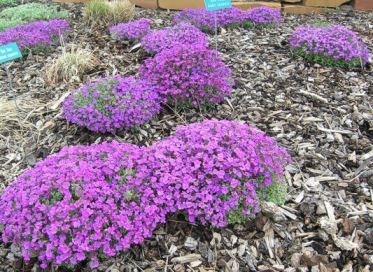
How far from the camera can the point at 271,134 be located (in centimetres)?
429

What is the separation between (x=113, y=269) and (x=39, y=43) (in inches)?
156

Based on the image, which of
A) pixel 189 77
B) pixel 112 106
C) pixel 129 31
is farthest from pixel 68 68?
pixel 189 77

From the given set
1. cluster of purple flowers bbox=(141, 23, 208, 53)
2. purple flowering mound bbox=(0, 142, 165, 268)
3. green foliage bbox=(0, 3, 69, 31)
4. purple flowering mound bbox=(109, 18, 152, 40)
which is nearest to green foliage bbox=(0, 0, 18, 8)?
green foliage bbox=(0, 3, 69, 31)

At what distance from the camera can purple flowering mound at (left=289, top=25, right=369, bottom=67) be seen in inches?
212

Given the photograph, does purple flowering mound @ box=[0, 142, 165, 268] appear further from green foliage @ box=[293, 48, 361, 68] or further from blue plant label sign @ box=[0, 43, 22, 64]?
green foliage @ box=[293, 48, 361, 68]

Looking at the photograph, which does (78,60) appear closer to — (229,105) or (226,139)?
(229,105)

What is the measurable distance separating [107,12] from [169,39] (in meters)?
1.70

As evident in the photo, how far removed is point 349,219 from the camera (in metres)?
3.33

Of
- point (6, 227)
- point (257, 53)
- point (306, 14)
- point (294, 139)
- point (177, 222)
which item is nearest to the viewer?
point (6, 227)

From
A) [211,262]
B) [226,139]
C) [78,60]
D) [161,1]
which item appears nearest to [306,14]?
[161,1]

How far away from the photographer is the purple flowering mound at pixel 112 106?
407 cm

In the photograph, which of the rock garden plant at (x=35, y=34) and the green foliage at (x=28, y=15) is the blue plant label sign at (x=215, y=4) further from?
the green foliage at (x=28, y=15)

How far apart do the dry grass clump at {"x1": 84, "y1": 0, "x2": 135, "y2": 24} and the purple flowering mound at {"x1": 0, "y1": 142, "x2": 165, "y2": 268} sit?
403cm

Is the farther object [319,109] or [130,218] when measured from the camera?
[319,109]
